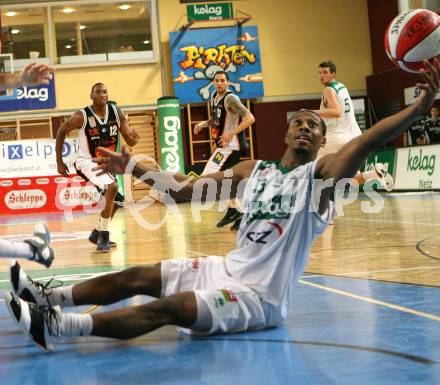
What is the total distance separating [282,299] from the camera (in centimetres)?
397

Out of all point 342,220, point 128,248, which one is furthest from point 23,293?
point 342,220

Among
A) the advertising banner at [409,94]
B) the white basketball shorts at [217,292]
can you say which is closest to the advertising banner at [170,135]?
the advertising banner at [409,94]

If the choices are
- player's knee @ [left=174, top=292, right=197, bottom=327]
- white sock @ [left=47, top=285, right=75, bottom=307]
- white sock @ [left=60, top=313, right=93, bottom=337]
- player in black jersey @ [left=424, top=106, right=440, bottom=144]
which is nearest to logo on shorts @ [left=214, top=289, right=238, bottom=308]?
player's knee @ [left=174, top=292, right=197, bottom=327]

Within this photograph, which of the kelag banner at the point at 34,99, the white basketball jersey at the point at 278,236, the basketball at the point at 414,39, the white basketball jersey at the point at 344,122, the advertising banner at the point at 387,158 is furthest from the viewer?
the kelag banner at the point at 34,99

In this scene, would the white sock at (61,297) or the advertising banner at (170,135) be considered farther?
the advertising banner at (170,135)

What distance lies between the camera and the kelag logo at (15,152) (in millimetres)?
20609

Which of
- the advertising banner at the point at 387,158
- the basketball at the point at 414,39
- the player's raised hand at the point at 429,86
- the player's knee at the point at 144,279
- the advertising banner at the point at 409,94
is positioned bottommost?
the player's knee at the point at 144,279

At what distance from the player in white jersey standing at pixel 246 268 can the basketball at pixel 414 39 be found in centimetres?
170

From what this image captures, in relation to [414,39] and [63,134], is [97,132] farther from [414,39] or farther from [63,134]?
[414,39]

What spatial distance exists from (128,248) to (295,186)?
5.34m

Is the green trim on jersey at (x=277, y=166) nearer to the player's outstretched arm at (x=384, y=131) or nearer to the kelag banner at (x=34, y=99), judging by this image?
the player's outstretched arm at (x=384, y=131)

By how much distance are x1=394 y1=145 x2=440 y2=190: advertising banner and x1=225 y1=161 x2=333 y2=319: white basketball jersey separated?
1281 cm

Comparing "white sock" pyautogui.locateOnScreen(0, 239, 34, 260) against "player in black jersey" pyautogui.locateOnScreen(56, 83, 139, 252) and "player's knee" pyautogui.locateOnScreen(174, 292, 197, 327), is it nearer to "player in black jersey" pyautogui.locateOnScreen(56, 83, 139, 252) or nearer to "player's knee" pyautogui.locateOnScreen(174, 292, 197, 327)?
"player's knee" pyautogui.locateOnScreen(174, 292, 197, 327)

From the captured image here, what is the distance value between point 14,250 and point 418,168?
46.8ft
